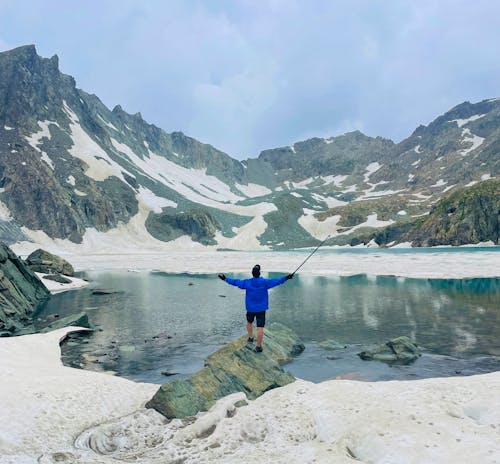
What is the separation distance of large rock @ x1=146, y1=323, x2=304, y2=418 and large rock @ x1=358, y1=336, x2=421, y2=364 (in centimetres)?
852

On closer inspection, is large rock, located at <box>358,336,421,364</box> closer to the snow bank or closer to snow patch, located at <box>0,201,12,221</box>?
the snow bank

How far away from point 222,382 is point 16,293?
3288 centimetres

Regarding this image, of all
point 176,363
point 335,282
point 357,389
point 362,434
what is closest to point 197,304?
point 176,363

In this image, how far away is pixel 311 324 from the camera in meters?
32.0

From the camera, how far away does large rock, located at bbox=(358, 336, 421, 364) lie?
21.9 meters

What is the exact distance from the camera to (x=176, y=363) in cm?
2230

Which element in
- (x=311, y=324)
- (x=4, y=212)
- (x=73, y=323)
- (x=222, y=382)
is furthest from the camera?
(x=4, y=212)

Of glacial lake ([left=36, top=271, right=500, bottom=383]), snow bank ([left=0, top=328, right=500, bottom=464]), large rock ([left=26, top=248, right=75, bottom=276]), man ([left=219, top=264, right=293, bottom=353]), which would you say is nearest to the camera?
snow bank ([left=0, top=328, right=500, bottom=464])

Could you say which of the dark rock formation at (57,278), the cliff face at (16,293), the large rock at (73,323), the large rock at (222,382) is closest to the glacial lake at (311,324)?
the large rock at (73,323)

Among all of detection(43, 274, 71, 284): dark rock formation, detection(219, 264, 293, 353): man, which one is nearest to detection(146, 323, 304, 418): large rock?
detection(219, 264, 293, 353): man

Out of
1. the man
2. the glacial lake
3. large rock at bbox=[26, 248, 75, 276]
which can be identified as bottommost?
the glacial lake

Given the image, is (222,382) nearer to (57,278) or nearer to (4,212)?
(57,278)

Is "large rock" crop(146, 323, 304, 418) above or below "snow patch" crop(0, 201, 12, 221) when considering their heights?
below

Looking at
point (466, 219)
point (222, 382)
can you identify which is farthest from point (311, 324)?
point (466, 219)
